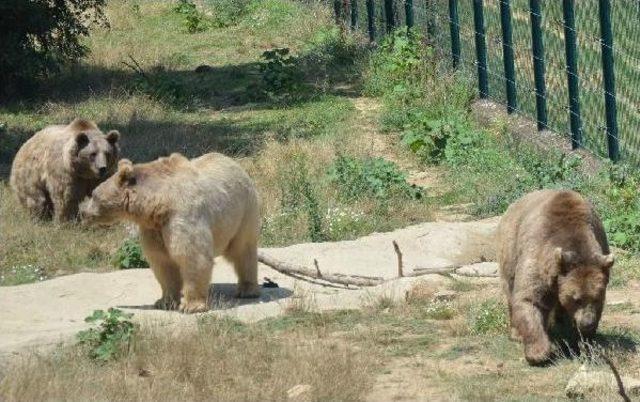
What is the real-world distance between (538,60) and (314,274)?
18.2 feet

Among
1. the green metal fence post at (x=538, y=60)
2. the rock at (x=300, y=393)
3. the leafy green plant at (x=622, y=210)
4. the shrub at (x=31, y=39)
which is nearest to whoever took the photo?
the rock at (x=300, y=393)

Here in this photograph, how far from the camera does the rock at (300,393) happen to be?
842 cm

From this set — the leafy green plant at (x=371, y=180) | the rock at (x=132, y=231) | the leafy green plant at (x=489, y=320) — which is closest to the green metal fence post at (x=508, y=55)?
the leafy green plant at (x=371, y=180)

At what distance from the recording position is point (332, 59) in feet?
79.7

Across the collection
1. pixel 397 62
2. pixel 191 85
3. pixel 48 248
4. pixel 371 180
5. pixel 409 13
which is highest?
pixel 409 13

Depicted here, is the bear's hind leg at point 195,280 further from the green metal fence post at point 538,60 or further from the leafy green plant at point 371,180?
the green metal fence post at point 538,60

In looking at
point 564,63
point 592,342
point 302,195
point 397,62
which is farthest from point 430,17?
point 592,342

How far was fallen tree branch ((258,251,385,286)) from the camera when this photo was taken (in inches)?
476

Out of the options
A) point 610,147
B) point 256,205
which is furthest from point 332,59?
point 256,205

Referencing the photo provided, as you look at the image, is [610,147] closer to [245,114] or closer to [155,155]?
[155,155]

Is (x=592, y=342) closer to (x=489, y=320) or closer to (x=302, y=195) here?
(x=489, y=320)

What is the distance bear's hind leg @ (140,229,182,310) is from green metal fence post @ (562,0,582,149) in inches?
226

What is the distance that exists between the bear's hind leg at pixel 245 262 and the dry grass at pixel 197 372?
217cm

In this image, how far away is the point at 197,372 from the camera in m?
8.90
